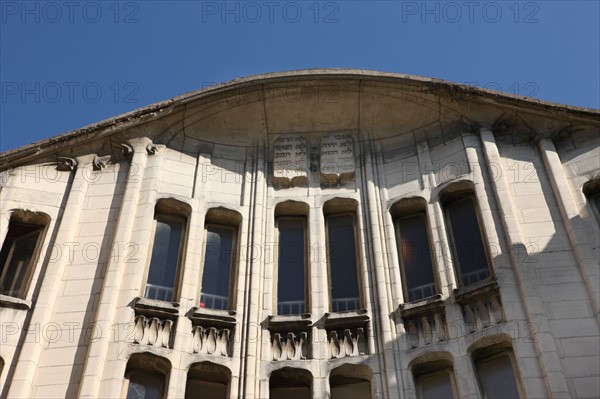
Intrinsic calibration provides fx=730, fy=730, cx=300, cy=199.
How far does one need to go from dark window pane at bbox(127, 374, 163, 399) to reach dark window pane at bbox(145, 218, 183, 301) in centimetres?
201

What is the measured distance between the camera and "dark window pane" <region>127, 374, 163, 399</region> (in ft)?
49.4

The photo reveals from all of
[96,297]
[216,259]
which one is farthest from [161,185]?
[96,297]

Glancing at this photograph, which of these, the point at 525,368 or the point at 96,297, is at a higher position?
the point at 96,297

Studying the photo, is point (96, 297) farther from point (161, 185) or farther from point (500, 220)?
point (500, 220)

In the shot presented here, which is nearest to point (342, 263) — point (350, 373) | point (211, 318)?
point (350, 373)

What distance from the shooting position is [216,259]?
59.1 feet

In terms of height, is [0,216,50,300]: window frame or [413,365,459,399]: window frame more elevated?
[0,216,50,300]: window frame

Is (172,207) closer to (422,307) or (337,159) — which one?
(337,159)

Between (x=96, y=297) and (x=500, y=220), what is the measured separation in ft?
30.2

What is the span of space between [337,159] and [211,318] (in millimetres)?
6022

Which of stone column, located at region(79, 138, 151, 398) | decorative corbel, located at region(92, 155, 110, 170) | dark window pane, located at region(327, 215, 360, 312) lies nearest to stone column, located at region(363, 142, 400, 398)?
dark window pane, located at region(327, 215, 360, 312)

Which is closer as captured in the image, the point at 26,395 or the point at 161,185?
the point at 26,395

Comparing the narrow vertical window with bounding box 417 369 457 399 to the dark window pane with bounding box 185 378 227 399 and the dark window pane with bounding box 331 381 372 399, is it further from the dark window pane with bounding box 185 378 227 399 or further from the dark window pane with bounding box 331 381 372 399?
the dark window pane with bounding box 185 378 227 399

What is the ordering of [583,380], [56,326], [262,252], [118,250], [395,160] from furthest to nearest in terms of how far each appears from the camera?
[395,160] → [262,252] → [118,250] → [56,326] → [583,380]
